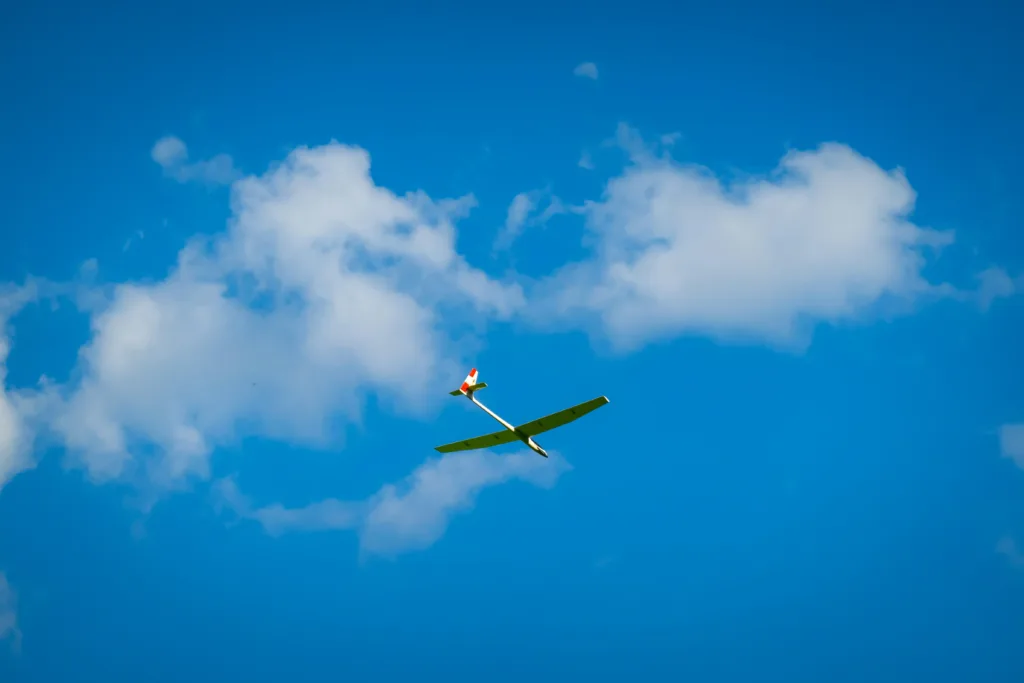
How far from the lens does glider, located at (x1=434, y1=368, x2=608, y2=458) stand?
2468 inches

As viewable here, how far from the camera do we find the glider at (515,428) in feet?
206

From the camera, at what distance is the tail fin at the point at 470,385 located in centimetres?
6962

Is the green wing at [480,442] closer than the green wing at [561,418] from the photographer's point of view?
No

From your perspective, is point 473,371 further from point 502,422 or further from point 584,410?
point 584,410

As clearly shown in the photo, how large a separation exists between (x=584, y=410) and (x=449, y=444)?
16540 millimetres

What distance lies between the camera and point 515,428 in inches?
2689

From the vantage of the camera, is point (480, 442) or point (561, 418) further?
point (480, 442)

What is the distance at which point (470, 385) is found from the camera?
70.2 metres

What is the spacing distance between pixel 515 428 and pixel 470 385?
216 inches

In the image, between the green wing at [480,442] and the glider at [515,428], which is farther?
the green wing at [480,442]

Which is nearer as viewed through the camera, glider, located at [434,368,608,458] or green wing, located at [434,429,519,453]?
glider, located at [434,368,608,458]

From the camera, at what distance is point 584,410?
2466 inches

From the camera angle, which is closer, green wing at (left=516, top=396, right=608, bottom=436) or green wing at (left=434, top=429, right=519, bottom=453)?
green wing at (left=516, top=396, right=608, bottom=436)

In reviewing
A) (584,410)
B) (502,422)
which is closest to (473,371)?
(502,422)
